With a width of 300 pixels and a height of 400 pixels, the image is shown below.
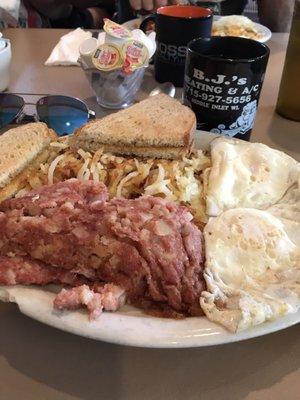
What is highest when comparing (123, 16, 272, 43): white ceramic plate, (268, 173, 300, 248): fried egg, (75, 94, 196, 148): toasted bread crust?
(123, 16, 272, 43): white ceramic plate

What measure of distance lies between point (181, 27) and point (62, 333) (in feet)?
3.76

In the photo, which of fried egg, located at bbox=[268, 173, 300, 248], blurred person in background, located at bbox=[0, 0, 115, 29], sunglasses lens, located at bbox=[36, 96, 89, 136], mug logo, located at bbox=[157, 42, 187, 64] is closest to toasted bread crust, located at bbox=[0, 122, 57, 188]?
sunglasses lens, located at bbox=[36, 96, 89, 136]

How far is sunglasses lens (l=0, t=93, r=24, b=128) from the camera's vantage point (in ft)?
4.52

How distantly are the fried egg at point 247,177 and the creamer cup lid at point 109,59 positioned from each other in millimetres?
570

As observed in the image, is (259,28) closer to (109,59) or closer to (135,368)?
(109,59)

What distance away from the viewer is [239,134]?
1178mm

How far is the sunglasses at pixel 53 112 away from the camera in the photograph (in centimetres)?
133

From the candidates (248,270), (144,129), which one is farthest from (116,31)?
(248,270)

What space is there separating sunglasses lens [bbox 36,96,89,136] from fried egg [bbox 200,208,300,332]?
0.69 metres

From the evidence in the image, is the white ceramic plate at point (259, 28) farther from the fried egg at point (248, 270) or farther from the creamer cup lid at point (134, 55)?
the fried egg at point (248, 270)

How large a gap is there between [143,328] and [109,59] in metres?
1.02

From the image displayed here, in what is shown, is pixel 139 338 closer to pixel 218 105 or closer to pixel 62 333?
pixel 62 333

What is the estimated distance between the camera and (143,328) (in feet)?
2.11

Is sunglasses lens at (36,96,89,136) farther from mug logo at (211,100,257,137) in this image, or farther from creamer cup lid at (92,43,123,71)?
mug logo at (211,100,257,137)
